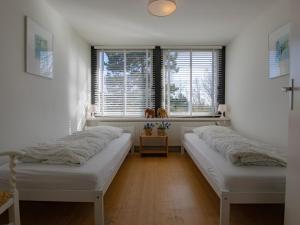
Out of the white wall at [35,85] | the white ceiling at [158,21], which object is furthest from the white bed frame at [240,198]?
the white ceiling at [158,21]

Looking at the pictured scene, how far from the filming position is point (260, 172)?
6.18ft

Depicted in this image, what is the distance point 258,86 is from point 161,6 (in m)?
1.75

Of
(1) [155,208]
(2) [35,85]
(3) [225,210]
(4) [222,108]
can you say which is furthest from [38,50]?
(4) [222,108]

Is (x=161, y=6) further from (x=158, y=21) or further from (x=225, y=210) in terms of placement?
(x=225, y=210)

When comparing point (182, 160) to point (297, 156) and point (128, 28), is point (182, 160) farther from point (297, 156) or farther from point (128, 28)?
point (297, 156)

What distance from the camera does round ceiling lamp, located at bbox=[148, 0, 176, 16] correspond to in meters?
2.60

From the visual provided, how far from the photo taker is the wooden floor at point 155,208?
78.5 inches

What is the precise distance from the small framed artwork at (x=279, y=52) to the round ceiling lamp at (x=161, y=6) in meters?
1.23

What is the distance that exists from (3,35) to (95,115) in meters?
2.93

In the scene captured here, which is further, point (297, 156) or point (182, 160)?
point (182, 160)

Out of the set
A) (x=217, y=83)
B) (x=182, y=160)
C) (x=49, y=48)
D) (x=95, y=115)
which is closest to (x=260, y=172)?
(x=182, y=160)

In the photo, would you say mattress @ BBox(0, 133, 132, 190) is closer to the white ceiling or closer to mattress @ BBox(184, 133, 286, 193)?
mattress @ BBox(184, 133, 286, 193)

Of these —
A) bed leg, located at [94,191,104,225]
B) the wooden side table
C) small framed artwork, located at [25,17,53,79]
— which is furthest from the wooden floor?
small framed artwork, located at [25,17,53,79]

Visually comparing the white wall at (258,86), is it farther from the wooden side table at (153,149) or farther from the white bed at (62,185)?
the white bed at (62,185)
